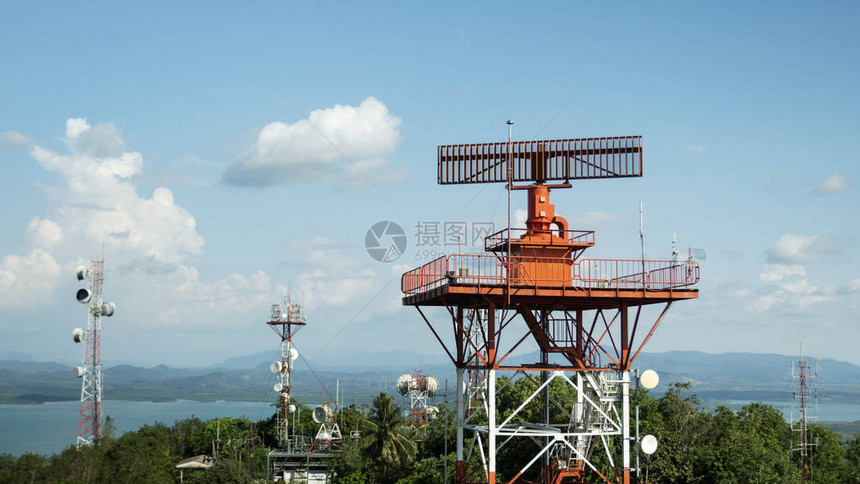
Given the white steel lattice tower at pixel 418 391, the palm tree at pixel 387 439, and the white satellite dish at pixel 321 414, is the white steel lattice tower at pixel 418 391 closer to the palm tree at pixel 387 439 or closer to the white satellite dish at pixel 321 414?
the white satellite dish at pixel 321 414

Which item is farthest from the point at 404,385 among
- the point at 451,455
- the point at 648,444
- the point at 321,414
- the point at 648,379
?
the point at 648,444

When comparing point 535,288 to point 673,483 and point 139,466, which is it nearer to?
point 673,483

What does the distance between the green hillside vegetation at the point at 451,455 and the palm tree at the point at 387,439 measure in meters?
0.08

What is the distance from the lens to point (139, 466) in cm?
5144

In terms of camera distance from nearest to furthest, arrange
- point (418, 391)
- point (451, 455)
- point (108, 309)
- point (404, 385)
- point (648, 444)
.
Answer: point (648, 444) → point (451, 455) → point (108, 309) → point (404, 385) → point (418, 391)

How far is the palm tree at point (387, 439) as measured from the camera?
62219mm

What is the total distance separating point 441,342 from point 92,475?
21.9m

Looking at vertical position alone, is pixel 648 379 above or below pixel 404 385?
above

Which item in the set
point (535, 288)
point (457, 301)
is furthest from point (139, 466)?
point (535, 288)

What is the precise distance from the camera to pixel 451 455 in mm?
54844

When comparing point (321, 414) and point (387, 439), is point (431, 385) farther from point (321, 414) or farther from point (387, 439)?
point (387, 439)

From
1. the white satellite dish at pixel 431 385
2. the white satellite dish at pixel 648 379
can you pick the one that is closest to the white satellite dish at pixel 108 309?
the white satellite dish at pixel 431 385

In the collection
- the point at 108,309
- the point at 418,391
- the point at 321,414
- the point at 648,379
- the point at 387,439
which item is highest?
the point at 108,309

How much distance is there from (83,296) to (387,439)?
32074mm
